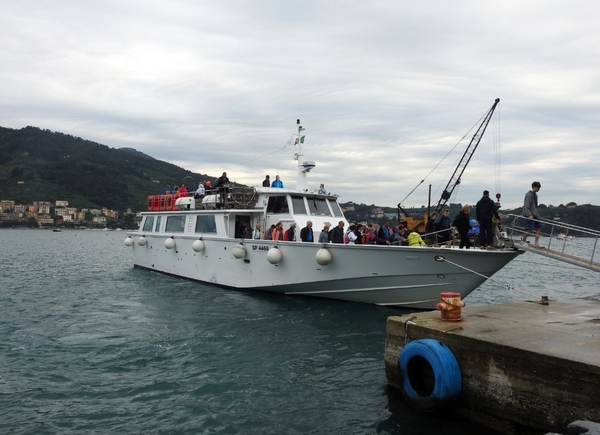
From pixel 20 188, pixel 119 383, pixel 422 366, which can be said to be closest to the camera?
pixel 422 366

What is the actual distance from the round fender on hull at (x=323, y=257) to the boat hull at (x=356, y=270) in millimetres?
198

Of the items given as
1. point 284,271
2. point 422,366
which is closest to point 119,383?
point 422,366

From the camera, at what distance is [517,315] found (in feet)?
28.1

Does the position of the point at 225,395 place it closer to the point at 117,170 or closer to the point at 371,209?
the point at 371,209

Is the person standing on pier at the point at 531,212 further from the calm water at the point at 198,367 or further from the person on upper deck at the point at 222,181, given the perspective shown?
the person on upper deck at the point at 222,181

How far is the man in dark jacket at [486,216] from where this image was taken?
11.9 metres

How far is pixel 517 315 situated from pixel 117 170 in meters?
152

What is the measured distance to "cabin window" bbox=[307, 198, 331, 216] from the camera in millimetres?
17812

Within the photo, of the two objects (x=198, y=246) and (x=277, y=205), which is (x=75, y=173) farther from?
(x=277, y=205)

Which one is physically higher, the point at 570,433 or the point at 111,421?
the point at 570,433

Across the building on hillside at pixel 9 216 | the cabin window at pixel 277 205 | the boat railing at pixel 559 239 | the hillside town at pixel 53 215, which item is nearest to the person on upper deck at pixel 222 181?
the cabin window at pixel 277 205

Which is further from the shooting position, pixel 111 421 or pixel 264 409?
pixel 264 409

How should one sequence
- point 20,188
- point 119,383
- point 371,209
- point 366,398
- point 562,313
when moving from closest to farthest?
point 366,398
point 119,383
point 562,313
point 371,209
point 20,188

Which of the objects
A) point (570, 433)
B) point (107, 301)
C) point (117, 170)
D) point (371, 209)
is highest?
point (117, 170)
